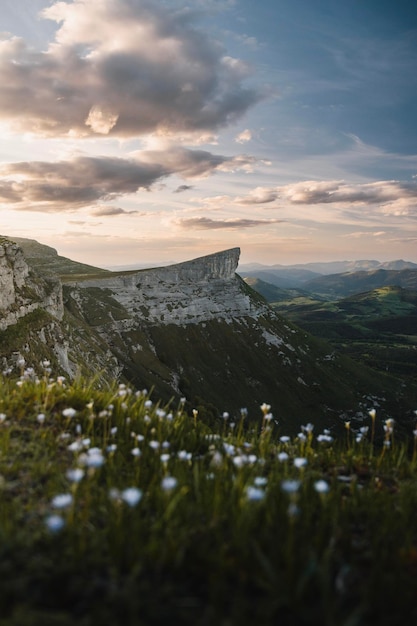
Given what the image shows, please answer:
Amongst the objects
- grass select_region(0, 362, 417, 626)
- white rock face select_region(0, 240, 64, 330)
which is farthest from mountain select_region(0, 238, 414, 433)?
grass select_region(0, 362, 417, 626)

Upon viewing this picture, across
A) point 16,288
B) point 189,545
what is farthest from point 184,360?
point 189,545

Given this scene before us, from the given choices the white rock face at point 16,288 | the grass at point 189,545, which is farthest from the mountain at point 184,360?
the grass at point 189,545

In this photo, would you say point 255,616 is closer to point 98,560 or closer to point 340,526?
point 98,560

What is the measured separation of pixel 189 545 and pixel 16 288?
312 feet

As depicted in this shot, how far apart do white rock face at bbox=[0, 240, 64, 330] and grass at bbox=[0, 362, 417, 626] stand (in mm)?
78317

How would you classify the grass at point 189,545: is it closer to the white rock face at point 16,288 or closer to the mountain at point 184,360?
the white rock face at point 16,288

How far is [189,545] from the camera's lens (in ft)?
13.2

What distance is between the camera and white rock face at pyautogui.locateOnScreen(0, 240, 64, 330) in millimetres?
77062

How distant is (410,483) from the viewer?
20.4 ft

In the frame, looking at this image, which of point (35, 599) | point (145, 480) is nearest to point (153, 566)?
point (35, 599)

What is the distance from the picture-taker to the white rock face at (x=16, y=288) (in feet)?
253

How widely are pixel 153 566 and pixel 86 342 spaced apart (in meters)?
130

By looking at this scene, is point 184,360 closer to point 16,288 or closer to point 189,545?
point 16,288

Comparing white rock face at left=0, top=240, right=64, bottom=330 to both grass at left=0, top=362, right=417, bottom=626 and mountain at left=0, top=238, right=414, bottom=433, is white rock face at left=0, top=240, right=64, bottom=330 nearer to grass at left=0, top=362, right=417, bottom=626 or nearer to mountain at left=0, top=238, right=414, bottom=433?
mountain at left=0, top=238, right=414, bottom=433
